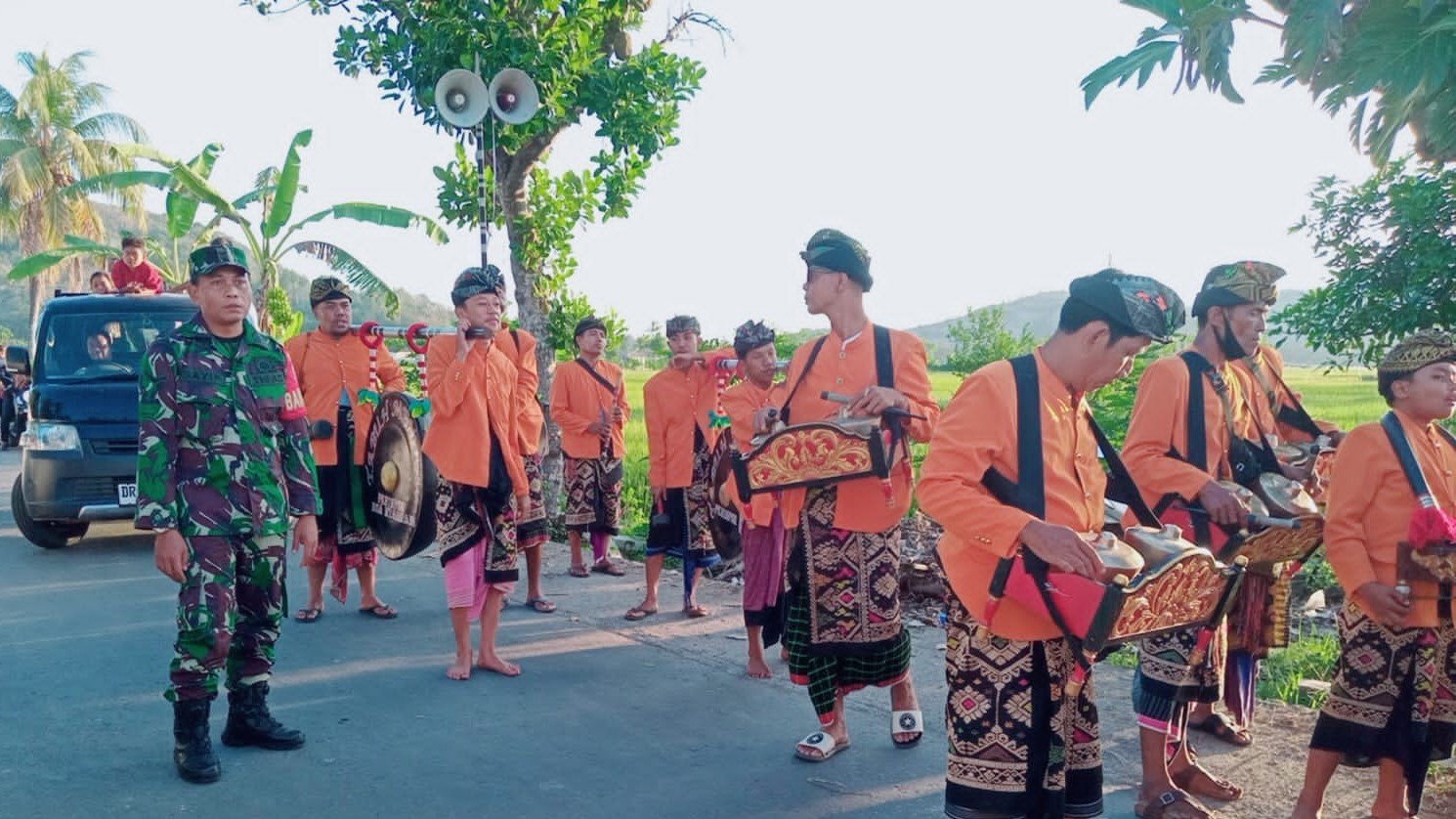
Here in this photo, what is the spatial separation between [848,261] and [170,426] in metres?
2.66

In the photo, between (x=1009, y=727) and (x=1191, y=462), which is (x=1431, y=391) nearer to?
(x=1191, y=462)

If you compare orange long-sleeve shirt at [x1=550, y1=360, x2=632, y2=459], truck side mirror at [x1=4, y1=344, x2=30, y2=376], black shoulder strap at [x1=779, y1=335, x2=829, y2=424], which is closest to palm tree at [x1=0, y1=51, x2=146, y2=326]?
truck side mirror at [x1=4, y1=344, x2=30, y2=376]

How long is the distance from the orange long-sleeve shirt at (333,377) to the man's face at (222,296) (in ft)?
8.80

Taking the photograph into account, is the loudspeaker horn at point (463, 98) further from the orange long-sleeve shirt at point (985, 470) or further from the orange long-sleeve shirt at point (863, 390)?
the orange long-sleeve shirt at point (985, 470)

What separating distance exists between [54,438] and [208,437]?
5.80 metres

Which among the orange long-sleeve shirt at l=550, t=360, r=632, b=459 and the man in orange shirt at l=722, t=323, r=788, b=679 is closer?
the man in orange shirt at l=722, t=323, r=788, b=679

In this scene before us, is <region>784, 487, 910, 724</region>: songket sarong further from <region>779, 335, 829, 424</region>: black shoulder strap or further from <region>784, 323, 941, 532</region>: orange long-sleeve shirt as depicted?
<region>779, 335, 829, 424</region>: black shoulder strap

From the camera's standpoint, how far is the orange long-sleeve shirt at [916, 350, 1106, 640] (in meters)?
3.03

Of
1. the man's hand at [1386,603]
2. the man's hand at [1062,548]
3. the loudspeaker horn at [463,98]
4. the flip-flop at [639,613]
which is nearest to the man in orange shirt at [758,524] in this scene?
the flip-flop at [639,613]

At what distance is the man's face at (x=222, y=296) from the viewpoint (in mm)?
4480

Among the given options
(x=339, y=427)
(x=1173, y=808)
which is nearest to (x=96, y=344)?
(x=339, y=427)

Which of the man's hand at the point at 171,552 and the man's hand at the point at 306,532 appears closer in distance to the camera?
the man's hand at the point at 171,552

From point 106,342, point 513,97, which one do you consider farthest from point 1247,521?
point 106,342

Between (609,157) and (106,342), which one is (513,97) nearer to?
(609,157)
